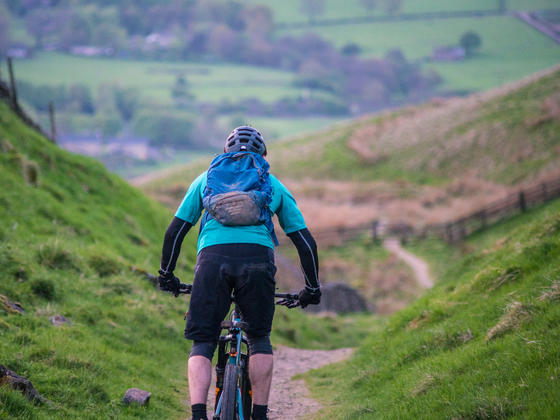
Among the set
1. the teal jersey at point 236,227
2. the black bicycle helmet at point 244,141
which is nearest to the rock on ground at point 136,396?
the teal jersey at point 236,227

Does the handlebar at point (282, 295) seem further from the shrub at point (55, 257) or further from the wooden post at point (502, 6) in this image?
the wooden post at point (502, 6)

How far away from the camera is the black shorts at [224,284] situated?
5023mm

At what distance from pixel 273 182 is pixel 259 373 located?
1712mm

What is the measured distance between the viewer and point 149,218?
21234 mm

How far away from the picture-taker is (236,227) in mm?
5215

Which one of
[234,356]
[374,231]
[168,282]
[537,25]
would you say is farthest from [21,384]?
[537,25]

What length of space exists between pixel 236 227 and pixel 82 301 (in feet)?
19.3

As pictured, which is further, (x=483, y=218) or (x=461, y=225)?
(x=461, y=225)

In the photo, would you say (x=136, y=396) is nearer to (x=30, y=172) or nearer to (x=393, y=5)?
(x=30, y=172)

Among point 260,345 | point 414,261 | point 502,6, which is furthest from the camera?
point 502,6

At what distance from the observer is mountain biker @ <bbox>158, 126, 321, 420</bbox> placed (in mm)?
5031

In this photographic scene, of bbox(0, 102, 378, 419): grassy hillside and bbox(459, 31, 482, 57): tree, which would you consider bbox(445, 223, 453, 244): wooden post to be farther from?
bbox(459, 31, 482, 57): tree

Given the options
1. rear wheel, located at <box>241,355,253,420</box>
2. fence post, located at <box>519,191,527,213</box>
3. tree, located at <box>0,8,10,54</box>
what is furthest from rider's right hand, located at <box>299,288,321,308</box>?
tree, located at <box>0,8,10,54</box>

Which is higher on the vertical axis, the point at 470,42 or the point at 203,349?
the point at 203,349
